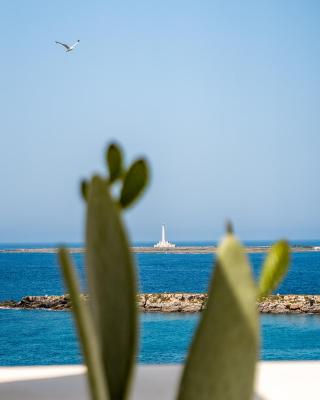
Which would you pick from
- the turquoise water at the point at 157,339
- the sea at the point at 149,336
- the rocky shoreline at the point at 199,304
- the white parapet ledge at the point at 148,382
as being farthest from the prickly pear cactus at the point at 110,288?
the rocky shoreline at the point at 199,304

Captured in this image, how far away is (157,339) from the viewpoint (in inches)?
914

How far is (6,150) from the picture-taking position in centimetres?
4906

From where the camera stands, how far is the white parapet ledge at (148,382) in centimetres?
248

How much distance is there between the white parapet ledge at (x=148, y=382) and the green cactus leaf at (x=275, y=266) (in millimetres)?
1992

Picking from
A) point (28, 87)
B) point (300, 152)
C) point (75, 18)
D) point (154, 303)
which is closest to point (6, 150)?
point (28, 87)

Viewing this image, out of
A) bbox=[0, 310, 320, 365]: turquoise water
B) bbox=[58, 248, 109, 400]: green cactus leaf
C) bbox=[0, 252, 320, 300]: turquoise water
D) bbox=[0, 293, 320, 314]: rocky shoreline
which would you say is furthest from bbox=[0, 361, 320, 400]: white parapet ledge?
bbox=[0, 252, 320, 300]: turquoise water

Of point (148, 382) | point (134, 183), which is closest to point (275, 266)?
point (134, 183)

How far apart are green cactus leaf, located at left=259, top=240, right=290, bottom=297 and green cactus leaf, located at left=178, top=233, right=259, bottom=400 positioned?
0.41ft

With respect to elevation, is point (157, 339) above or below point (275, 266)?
below

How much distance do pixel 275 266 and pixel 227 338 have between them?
0.15m

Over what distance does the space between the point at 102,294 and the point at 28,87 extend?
151 ft

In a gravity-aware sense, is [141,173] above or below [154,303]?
above

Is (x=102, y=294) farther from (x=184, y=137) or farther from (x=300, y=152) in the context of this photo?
(x=300, y=152)

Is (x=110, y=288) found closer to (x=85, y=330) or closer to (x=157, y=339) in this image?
(x=85, y=330)
